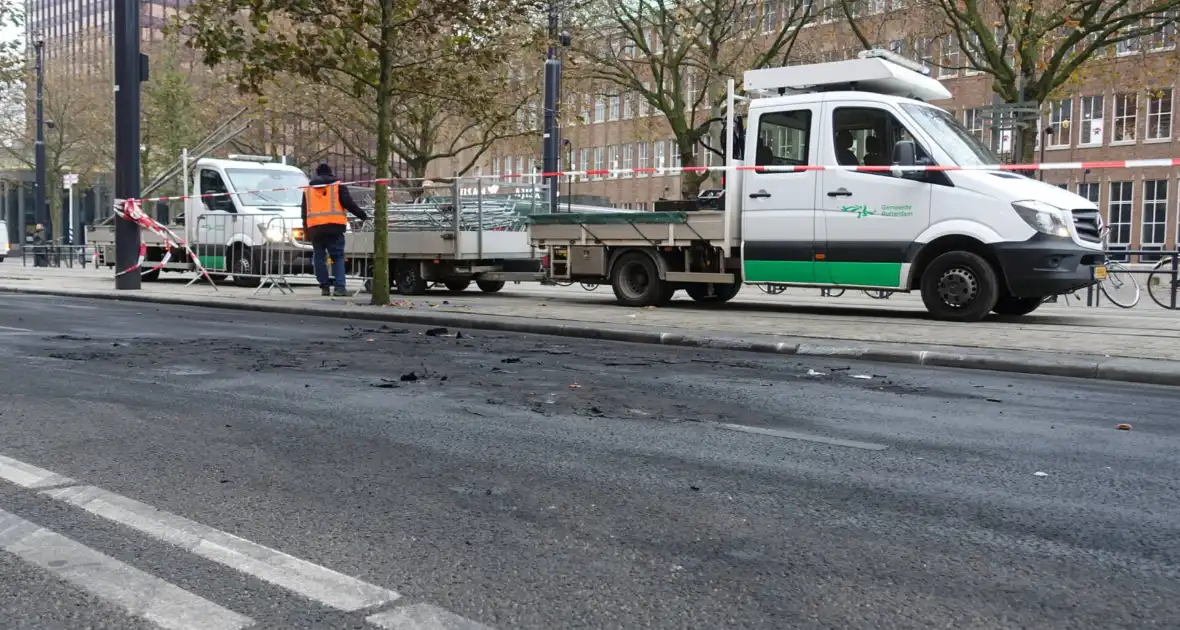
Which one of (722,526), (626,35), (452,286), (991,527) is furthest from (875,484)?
(626,35)

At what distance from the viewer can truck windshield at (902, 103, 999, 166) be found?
40.3 feet

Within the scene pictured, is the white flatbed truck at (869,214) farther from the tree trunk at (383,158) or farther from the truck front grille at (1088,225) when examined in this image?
the tree trunk at (383,158)

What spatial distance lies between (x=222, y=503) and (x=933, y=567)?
255 centimetres

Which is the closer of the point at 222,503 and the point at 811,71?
the point at 222,503

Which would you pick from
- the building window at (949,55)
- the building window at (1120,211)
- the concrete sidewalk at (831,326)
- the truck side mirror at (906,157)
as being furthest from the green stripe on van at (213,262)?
the building window at (1120,211)

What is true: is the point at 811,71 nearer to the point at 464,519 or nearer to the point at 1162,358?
the point at 1162,358

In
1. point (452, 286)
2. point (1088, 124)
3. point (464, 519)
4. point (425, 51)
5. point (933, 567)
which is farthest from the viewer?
point (1088, 124)

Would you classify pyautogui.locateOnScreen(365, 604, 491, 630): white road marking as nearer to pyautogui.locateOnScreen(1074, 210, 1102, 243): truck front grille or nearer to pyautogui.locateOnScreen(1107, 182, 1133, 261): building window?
pyautogui.locateOnScreen(1074, 210, 1102, 243): truck front grille

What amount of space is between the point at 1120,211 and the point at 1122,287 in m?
34.2

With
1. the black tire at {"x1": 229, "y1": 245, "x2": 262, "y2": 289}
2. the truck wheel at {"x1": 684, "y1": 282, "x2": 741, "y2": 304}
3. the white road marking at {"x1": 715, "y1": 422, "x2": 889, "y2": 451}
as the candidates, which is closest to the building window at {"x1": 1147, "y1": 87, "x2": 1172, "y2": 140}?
the truck wheel at {"x1": 684, "y1": 282, "x2": 741, "y2": 304}

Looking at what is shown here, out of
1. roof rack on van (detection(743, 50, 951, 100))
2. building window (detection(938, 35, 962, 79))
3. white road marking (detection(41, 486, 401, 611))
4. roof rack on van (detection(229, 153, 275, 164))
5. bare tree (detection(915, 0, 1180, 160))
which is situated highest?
building window (detection(938, 35, 962, 79))

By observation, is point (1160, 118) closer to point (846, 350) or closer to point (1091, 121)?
point (1091, 121)

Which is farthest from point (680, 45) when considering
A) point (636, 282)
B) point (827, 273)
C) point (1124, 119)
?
point (1124, 119)

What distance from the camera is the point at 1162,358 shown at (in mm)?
8445
